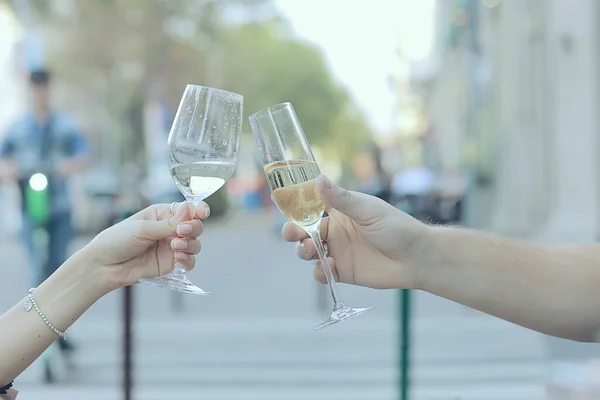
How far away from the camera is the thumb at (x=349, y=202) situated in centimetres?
193

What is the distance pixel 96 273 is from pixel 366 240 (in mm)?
692

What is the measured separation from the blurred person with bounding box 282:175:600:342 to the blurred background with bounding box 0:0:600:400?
0.42m

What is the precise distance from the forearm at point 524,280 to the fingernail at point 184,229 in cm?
59

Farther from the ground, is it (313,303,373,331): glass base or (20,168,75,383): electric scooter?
(313,303,373,331): glass base

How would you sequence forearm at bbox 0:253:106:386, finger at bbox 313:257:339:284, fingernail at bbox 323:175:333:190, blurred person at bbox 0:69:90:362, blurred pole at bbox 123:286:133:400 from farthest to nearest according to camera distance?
blurred person at bbox 0:69:90:362 → blurred pole at bbox 123:286:133:400 → finger at bbox 313:257:339:284 → fingernail at bbox 323:175:333:190 → forearm at bbox 0:253:106:386

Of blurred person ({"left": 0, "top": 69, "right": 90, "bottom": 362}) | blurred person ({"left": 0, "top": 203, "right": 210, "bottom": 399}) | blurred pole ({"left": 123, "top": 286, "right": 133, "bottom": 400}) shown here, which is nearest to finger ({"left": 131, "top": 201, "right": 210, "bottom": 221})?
blurred person ({"left": 0, "top": 203, "right": 210, "bottom": 399})

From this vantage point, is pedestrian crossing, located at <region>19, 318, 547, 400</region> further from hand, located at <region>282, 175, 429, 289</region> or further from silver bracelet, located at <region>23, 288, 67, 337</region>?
silver bracelet, located at <region>23, 288, 67, 337</region>

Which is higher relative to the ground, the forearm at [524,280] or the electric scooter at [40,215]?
the forearm at [524,280]

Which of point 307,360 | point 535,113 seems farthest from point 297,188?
point 535,113

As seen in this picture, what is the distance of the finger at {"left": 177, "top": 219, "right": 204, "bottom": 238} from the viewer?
6.54 feet

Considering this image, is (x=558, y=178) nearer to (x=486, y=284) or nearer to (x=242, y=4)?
(x=486, y=284)

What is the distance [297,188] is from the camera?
201cm

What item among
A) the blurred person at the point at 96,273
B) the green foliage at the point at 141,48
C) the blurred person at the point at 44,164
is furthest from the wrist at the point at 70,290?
the green foliage at the point at 141,48

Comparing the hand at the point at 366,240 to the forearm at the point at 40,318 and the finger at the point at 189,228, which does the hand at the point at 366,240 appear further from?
the forearm at the point at 40,318
